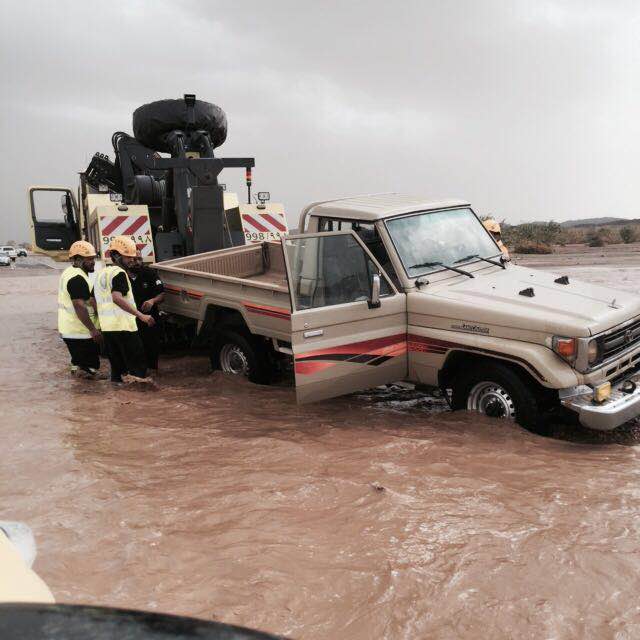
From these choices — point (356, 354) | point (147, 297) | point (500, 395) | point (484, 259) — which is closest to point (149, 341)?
point (147, 297)

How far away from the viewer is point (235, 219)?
1056 centimetres

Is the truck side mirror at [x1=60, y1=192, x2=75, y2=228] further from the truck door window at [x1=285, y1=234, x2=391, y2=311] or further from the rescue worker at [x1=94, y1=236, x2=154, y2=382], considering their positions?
the truck door window at [x1=285, y1=234, x2=391, y2=311]

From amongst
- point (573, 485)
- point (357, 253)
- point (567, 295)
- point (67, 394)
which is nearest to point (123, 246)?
point (67, 394)

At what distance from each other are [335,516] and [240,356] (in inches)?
138

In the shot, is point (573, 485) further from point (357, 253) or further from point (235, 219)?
point (235, 219)

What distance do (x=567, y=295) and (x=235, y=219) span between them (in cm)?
615

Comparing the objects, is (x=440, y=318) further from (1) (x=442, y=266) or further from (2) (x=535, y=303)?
(2) (x=535, y=303)

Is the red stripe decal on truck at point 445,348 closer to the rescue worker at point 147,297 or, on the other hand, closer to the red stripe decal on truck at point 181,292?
the red stripe decal on truck at point 181,292

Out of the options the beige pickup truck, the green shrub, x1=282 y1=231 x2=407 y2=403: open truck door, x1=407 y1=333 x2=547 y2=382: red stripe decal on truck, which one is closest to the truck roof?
the beige pickup truck

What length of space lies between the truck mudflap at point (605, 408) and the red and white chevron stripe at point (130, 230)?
635 cm

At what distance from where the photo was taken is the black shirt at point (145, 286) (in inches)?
313

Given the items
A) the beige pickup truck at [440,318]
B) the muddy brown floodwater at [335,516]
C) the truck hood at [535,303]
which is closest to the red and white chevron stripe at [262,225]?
the beige pickup truck at [440,318]

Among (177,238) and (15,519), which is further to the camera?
(177,238)

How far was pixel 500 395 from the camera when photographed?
17.7 feet
